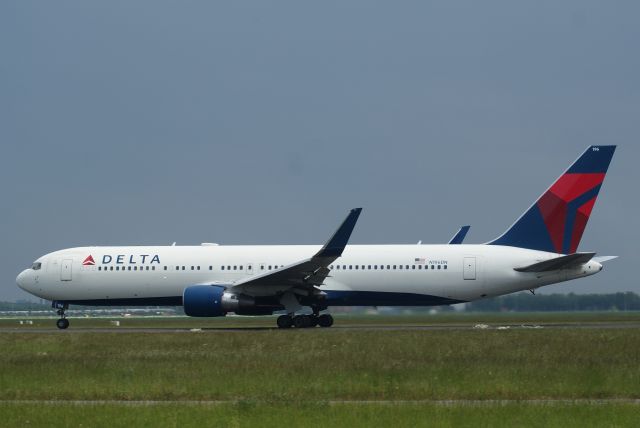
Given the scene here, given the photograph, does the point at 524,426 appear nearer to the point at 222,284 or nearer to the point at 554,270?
the point at 554,270

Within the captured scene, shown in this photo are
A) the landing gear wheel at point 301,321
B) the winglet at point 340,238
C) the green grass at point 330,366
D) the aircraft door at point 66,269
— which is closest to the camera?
the green grass at point 330,366

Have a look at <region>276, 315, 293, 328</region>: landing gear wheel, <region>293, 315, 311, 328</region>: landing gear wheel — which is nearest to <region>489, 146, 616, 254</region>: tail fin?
<region>293, 315, 311, 328</region>: landing gear wheel

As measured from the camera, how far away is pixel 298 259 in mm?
41656

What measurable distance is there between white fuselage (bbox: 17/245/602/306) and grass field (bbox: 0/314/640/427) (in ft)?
24.7

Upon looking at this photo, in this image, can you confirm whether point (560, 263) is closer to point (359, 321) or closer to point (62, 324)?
point (359, 321)

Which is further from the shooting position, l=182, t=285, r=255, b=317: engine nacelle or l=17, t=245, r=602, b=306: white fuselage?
l=17, t=245, r=602, b=306: white fuselage

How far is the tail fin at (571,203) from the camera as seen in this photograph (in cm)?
3931

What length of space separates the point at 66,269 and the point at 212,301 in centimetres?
946

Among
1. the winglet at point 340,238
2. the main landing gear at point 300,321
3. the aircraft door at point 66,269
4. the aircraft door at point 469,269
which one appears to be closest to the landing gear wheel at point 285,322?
the main landing gear at point 300,321

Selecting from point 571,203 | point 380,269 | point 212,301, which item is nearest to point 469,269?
point 380,269

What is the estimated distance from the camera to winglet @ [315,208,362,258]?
36.8 metres

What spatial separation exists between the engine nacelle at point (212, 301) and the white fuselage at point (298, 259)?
2.71 feet

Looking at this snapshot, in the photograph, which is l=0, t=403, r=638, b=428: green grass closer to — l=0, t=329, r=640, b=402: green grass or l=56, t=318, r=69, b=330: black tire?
l=0, t=329, r=640, b=402: green grass

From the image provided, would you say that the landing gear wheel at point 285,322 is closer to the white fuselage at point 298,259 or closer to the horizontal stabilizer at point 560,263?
the white fuselage at point 298,259
